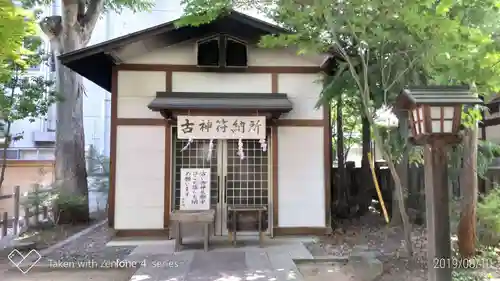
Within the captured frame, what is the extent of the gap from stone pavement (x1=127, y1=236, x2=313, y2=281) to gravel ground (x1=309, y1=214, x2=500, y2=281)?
2.47ft

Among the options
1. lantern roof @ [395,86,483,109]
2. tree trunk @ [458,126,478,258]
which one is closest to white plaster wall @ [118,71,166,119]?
lantern roof @ [395,86,483,109]

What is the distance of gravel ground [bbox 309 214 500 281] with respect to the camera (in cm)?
542

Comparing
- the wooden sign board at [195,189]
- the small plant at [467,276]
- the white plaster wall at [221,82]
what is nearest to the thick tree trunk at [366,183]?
the white plaster wall at [221,82]

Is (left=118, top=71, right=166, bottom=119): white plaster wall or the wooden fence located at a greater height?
(left=118, top=71, right=166, bottom=119): white plaster wall

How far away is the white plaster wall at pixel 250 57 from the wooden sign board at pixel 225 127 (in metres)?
A: 1.40

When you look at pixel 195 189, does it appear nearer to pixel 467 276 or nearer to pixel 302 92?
pixel 302 92

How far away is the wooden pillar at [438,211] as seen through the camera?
12.7ft

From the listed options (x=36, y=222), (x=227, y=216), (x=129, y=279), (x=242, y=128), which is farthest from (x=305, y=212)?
(x=36, y=222)

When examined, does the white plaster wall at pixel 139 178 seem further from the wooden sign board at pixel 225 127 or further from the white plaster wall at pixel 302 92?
the white plaster wall at pixel 302 92

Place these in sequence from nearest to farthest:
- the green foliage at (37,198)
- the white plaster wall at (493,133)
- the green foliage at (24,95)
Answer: the green foliage at (24,95) → the green foliage at (37,198) → the white plaster wall at (493,133)

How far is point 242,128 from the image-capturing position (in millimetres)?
7887

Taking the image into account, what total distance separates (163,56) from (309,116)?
356cm

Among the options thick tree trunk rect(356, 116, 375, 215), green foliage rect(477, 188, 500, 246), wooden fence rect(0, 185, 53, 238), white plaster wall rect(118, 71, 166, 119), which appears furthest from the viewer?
thick tree trunk rect(356, 116, 375, 215)

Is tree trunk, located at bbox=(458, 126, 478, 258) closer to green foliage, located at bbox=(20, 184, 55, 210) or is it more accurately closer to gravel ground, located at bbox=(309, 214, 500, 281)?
gravel ground, located at bbox=(309, 214, 500, 281)
